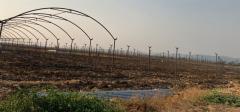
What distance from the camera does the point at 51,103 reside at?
7.74 meters

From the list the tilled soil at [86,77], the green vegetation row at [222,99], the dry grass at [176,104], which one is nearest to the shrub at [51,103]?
the dry grass at [176,104]

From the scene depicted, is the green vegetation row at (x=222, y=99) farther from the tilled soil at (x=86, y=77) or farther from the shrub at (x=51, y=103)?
the shrub at (x=51, y=103)

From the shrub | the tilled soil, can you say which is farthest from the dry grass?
the tilled soil

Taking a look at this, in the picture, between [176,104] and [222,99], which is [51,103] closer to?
[176,104]

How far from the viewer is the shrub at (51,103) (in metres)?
7.56

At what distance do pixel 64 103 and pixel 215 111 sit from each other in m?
5.12

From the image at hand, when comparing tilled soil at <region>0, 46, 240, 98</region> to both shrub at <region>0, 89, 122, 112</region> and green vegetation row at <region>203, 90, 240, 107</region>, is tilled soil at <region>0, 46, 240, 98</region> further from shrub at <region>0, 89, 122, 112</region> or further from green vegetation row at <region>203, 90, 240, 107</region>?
shrub at <region>0, 89, 122, 112</region>

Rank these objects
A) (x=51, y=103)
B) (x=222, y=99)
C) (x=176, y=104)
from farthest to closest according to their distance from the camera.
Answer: (x=222, y=99)
(x=176, y=104)
(x=51, y=103)

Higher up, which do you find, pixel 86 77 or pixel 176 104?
pixel 86 77

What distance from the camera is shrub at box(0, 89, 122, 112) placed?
756 cm

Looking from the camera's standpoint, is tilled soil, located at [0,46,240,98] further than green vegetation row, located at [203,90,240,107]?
Yes

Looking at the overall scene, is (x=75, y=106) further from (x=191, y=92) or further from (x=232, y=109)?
(x=191, y=92)

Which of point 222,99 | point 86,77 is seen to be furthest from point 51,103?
point 86,77

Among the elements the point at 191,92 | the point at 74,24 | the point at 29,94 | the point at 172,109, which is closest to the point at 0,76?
the point at 191,92
